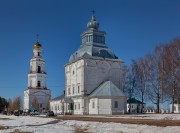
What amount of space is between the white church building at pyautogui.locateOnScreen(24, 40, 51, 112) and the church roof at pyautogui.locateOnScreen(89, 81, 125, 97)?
142 feet

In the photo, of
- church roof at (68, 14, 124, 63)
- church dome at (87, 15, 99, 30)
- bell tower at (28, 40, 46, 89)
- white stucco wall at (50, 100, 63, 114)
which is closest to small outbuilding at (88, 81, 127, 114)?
church roof at (68, 14, 124, 63)

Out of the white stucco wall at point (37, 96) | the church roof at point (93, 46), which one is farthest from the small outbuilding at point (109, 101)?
the white stucco wall at point (37, 96)

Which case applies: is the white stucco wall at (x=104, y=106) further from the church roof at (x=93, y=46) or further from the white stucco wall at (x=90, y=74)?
the church roof at (x=93, y=46)

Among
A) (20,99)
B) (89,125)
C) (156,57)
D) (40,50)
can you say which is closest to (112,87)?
(156,57)

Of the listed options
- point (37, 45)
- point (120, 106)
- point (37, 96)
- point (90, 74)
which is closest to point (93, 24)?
point (90, 74)

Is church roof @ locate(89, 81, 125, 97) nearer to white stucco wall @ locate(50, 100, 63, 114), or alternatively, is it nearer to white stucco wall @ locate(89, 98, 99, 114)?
white stucco wall @ locate(89, 98, 99, 114)

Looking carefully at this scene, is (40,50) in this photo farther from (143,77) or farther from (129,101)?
(143,77)

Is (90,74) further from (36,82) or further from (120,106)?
(36,82)

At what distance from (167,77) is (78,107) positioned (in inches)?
832

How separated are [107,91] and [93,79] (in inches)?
240

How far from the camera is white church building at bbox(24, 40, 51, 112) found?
340 feet

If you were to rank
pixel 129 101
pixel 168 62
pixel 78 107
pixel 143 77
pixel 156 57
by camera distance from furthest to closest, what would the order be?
pixel 129 101 < pixel 78 107 < pixel 143 77 < pixel 156 57 < pixel 168 62

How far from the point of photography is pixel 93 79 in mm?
66000

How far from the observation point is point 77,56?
2756 inches
